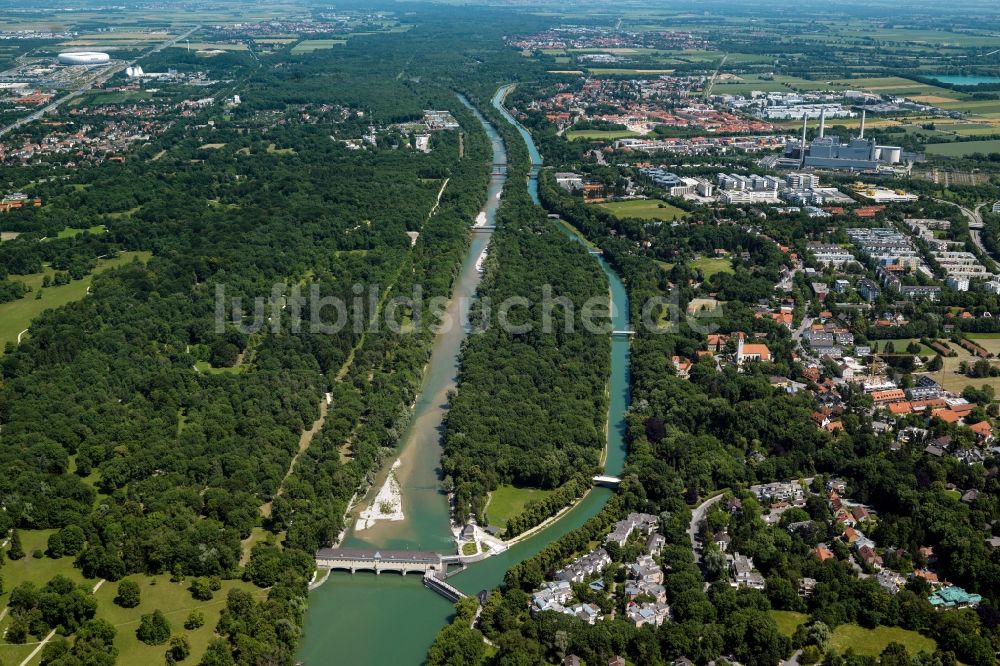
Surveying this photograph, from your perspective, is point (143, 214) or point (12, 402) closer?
point (12, 402)

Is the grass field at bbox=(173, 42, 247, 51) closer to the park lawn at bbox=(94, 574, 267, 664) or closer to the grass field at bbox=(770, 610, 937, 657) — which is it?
the park lawn at bbox=(94, 574, 267, 664)

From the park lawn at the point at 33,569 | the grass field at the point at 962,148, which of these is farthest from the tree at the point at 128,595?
the grass field at the point at 962,148

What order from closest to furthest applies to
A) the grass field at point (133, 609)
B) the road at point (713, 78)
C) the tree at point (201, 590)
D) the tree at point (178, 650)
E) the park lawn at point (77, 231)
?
the tree at point (178, 650)
the grass field at point (133, 609)
the tree at point (201, 590)
the park lawn at point (77, 231)
the road at point (713, 78)

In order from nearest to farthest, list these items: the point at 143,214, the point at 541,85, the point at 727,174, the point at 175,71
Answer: the point at 143,214, the point at 727,174, the point at 541,85, the point at 175,71

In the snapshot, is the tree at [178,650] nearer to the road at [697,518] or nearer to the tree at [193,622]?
the tree at [193,622]

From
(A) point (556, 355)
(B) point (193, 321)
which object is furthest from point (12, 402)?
(A) point (556, 355)

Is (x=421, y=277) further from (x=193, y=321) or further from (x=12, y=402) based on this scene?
(x=12, y=402)

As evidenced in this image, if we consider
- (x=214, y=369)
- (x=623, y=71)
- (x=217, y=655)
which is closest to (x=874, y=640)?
(x=217, y=655)
